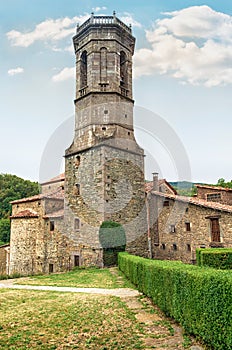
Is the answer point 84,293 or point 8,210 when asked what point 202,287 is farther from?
point 8,210

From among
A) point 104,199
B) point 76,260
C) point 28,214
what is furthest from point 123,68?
point 76,260

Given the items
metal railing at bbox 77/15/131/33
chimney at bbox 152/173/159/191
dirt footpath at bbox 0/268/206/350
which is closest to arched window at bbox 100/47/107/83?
metal railing at bbox 77/15/131/33

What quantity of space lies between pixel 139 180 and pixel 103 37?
11.3 m

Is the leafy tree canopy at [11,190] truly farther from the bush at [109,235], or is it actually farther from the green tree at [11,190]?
the bush at [109,235]

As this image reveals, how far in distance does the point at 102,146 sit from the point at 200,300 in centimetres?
1559

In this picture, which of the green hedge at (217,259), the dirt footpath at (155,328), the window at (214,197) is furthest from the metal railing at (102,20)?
the dirt footpath at (155,328)

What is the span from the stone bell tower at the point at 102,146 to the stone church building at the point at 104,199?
2.8 inches

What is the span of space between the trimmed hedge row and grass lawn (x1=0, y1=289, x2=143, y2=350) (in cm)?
106

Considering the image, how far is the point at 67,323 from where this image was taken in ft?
22.5

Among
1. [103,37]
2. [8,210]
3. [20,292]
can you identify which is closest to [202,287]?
[20,292]

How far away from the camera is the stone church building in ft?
65.0

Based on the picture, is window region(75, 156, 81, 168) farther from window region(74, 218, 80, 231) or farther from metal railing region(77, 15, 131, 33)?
metal railing region(77, 15, 131, 33)

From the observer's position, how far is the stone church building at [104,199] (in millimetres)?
19812

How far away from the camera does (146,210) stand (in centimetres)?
2323
